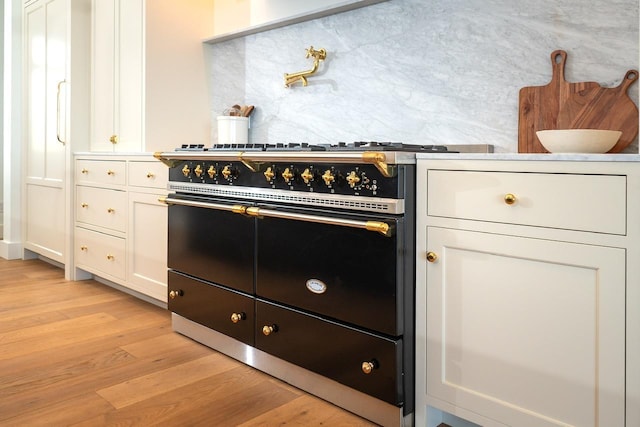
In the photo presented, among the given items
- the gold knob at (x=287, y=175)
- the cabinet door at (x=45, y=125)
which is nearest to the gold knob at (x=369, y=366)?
the gold knob at (x=287, y=175)

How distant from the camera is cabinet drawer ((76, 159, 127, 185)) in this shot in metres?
3.05

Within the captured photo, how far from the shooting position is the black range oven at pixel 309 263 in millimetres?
1586

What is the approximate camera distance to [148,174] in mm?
2801

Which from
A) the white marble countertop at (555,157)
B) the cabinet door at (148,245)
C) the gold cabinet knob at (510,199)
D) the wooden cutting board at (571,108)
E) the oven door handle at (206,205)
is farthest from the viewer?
the cabinet door at (148,245)

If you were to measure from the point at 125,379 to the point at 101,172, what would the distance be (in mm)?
1653

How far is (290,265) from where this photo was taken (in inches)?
74.3

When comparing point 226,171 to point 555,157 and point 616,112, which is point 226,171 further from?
point 616,112

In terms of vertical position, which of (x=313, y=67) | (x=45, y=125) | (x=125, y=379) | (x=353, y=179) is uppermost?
(x=313, y=67)

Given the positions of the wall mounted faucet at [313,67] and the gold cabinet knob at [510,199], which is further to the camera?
the wall mounted faucet at [313,67]

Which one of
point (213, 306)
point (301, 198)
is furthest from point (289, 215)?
point (213, 306)

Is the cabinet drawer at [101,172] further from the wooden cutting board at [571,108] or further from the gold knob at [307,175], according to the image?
the wooden cutting board at [571,108]

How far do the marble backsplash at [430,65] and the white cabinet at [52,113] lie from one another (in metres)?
1.39

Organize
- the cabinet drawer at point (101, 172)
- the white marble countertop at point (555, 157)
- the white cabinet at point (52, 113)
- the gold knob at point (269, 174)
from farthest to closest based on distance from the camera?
the white cabinet at point (52, 113)
the cabinet drawer at point (101, 172)
the gold knob at point (269, 174)
the white marble countertop at point (555, 157)

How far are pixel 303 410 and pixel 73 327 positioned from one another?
4.72ft
